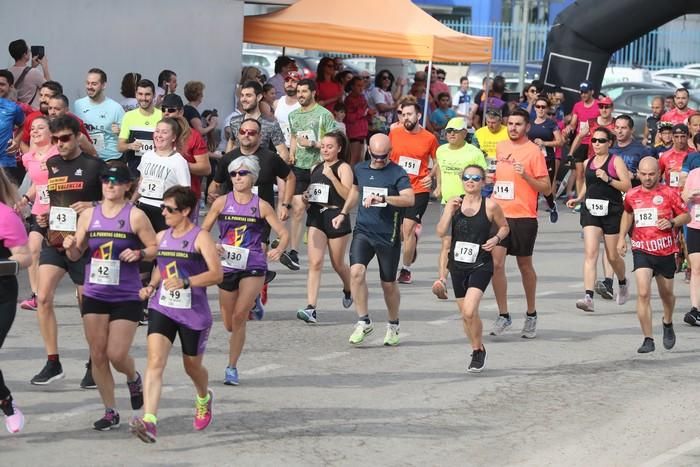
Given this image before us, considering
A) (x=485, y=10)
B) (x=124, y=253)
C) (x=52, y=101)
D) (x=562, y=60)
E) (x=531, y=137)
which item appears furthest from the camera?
(x=485, y=10)

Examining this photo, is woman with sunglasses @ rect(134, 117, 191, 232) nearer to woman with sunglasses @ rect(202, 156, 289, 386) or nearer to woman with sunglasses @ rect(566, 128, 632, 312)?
woman with sunglasses @ rect(202, 156, 289, 386)

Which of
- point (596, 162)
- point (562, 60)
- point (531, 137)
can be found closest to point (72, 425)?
point (596, 162)

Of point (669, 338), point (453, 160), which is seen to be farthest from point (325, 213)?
point (669, 338)

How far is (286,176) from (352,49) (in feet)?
34.3

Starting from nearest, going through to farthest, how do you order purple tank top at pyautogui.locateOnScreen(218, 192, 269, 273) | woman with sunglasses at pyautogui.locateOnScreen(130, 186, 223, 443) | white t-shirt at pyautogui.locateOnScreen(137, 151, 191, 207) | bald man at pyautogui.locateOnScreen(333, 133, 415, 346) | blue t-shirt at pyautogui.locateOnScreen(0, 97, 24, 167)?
woman with sunglasses at pyautogui.locateOnScreen(130, 186, 223, 443) < purple tank top at pyautogui.locateOnScreen(218, 192, 269, 273) < white t-shirt at pyautogui.locateOnScreen(137, 151, 191, 207) < bald man at pyautogui.locateOnScreen(333, 133, 415, 346) < blue t-shirt at pyautogui.locateOnScreen(0, 97, 24, 167)

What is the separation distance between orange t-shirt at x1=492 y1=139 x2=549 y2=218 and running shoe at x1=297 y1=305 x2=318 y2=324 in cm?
182

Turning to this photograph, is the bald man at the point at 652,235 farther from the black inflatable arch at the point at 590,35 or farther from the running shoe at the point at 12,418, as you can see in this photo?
the black inflatable arch at the point at 590,35

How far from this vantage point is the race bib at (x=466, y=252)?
1063cm

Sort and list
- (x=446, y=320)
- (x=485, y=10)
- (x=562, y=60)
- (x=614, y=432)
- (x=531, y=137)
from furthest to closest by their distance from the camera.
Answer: (x=485, y=10) < (x=562, y=60) < (x=531, y=137) < (x=446, y=320) < (x=614, y=432)

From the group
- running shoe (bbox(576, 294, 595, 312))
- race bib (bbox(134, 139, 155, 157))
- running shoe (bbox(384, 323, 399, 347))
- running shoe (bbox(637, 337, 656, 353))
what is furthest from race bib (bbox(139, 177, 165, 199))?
running shoe (bbox(576, 294, 595, 312))

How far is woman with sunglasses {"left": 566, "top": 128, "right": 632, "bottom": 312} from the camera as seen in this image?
43.9 ft

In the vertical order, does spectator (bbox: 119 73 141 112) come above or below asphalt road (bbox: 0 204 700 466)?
above

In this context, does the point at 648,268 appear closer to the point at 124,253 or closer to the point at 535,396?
the point at 535,396

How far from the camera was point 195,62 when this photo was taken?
21.4 m
